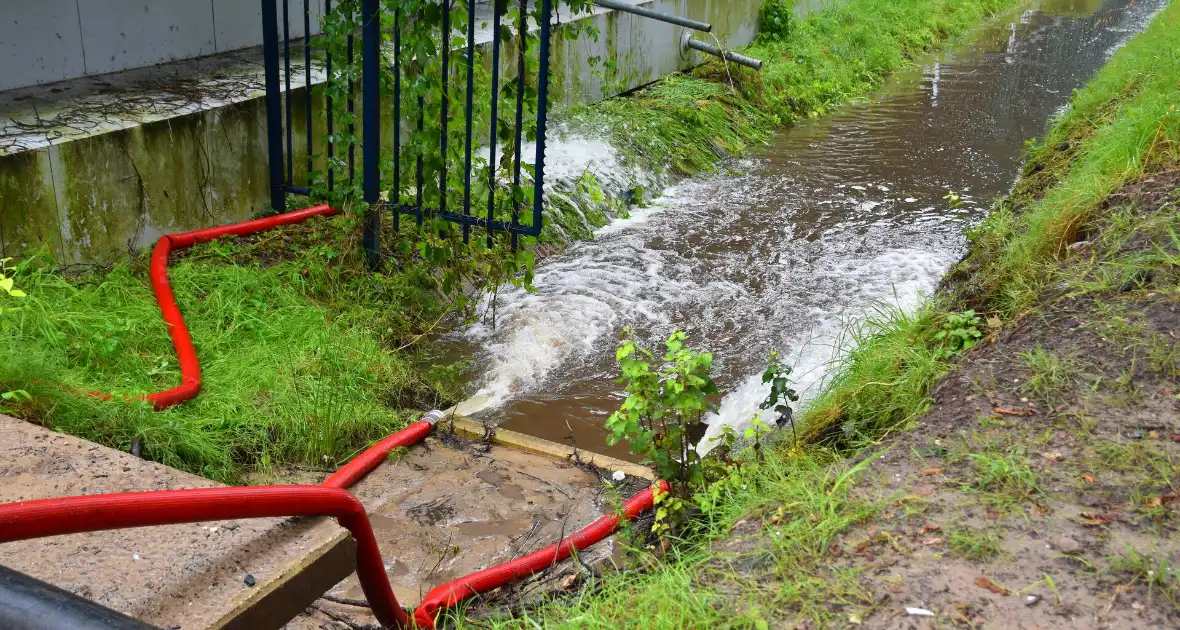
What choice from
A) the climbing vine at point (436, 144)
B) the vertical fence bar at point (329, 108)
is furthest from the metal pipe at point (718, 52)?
the vertical fence bar at point (329, 108)

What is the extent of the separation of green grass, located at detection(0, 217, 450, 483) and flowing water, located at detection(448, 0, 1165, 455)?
622 mm

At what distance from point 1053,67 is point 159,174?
13.0 metres

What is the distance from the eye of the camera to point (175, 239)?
4961 millimetres

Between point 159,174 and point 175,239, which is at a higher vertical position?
point 159,174

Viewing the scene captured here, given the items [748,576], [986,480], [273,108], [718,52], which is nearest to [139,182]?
[273,108]

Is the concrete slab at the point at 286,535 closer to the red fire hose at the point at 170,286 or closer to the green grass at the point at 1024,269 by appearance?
the red fire hose at the point at 170,286

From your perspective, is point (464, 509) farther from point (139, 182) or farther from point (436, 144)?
point (139, 182)

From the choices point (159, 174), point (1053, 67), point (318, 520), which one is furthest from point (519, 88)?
point (1053, 67)

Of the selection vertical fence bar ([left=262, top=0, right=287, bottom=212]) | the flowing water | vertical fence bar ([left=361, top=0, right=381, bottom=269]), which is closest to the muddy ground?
the flowing water

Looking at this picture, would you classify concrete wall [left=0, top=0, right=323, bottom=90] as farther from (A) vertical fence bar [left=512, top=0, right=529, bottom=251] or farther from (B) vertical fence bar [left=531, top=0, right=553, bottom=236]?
(B) vertical fence bar [left=531, top=0, right=553, bottom=236]

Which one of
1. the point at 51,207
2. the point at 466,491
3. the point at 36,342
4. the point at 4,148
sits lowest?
the point at 466,491

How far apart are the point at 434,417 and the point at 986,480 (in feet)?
7.50

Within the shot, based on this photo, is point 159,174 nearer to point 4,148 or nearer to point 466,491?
point 4,148

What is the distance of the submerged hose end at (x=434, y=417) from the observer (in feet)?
13.8
